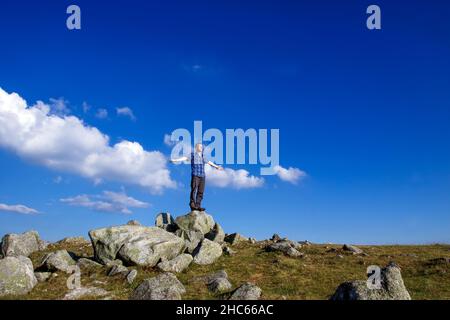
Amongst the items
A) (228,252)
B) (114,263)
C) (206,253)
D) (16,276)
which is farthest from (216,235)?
(16,276)

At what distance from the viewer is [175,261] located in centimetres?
2697

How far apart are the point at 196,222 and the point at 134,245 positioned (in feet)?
30.7

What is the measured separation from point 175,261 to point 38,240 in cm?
1747

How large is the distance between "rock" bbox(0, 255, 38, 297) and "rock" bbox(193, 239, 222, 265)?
10.0 metres

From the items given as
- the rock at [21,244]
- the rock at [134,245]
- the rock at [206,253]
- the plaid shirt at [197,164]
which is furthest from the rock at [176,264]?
the rock at [21,244]

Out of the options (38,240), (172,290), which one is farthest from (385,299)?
(38,240)

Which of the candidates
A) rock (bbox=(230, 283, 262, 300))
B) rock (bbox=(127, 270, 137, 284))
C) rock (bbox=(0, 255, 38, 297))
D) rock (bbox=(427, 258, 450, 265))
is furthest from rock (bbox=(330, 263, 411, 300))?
rock (bbox=(0, 255, 38, 297))

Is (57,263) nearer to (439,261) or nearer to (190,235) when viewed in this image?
(190,235)

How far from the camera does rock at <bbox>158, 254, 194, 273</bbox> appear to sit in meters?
26.4

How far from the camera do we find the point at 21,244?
35781 millimetres

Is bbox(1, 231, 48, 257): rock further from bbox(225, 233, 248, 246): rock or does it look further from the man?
bbox(225, 233, 248, 246): rock
